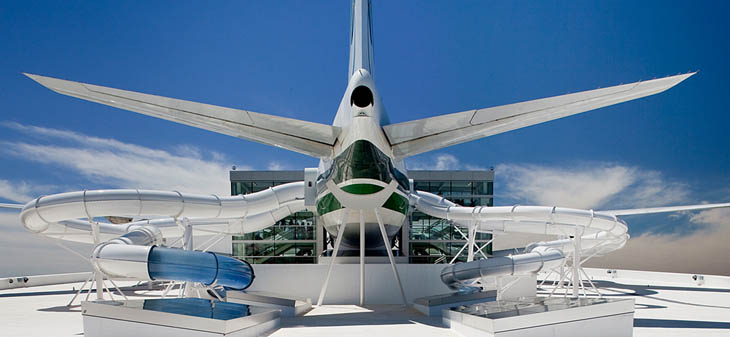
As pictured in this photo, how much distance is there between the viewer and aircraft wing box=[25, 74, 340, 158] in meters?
10.2

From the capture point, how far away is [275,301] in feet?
51.6

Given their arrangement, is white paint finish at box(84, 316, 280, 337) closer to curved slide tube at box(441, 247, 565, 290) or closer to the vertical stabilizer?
curved slide tube at box(441, 247, 565, 290)

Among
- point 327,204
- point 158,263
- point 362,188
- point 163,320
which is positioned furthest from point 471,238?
point 163,320

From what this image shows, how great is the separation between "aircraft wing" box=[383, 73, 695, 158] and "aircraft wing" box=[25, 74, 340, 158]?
2.48m

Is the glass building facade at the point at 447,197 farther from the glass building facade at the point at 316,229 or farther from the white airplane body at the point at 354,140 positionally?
the white airplane body at the point at 354,140

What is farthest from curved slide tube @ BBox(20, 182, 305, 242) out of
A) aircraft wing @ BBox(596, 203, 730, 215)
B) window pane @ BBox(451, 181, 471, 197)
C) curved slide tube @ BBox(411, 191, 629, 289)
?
window pane @ BBox(451, 181, 471, 197)

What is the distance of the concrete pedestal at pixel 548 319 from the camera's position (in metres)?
10.2

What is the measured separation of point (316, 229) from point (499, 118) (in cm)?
2978

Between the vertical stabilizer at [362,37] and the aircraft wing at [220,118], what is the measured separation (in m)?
3.64

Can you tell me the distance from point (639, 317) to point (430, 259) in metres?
24.4

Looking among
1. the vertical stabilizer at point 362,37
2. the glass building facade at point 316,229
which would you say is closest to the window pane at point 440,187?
the glass building facade at point 316,229

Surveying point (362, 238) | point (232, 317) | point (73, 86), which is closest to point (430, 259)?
point (362, 238)

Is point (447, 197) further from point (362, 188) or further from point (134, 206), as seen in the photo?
point (134, 206)

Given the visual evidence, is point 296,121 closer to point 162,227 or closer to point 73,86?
point 73,86
